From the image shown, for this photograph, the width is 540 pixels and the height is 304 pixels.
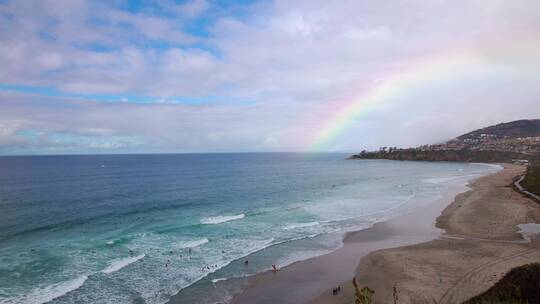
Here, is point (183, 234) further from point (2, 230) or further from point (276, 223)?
point (2, 230)

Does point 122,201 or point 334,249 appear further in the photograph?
point 122,201

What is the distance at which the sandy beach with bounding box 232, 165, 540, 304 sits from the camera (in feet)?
66.4

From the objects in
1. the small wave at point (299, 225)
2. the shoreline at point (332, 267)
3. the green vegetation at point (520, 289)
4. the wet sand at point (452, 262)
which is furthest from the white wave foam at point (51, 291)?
the green vegetation at point (520, 289)

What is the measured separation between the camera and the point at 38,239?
31.2 meters

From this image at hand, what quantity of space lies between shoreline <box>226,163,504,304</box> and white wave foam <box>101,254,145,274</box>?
921 centimetres

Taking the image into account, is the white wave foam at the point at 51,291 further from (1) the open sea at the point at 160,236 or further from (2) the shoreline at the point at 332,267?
(2) the shoreline at the point at 332,267

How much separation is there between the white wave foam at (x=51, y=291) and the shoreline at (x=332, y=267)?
9.80m

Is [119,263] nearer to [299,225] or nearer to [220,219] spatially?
[220,219]

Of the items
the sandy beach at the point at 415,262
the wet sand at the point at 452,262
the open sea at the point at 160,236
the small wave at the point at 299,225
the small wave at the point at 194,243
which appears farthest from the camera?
the small wave at the point at 299,225

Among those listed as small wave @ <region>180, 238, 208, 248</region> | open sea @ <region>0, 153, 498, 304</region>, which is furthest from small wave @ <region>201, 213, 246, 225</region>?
small wave @ <region>180, 238, 208, 248</region>

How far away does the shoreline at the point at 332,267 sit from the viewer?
20.5 meters

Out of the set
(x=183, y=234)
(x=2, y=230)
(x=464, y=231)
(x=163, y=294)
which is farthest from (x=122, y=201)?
(x=464, y=231)

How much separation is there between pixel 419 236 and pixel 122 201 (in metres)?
39.2

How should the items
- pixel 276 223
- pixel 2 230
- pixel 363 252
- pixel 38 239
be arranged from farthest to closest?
pixel 276 223
pixel 2 230
pixel 38 239
pixel 363 252
